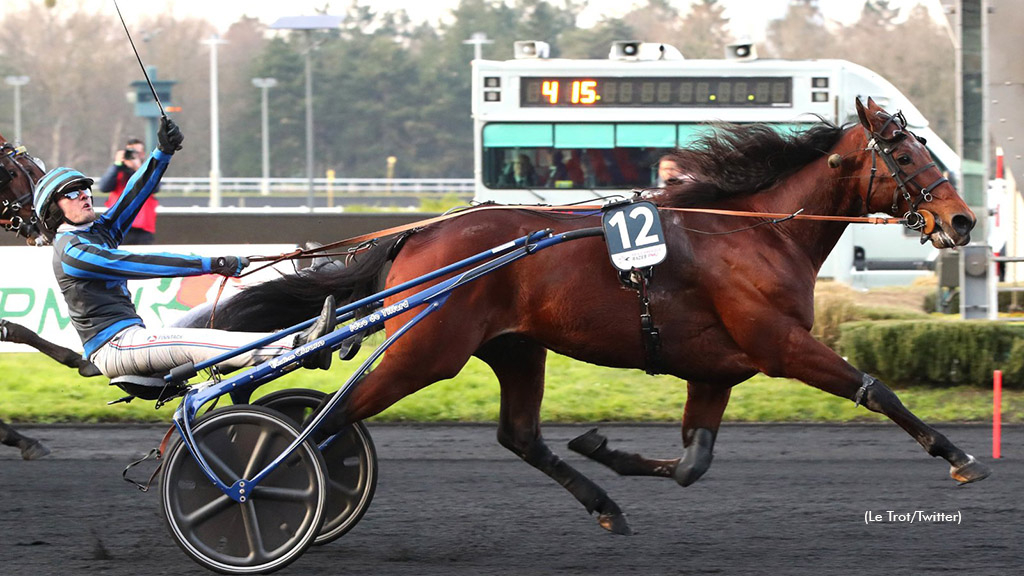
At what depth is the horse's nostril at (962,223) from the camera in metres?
4.68

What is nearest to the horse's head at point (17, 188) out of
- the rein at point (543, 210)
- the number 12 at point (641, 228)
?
the rein at point (543, 210)

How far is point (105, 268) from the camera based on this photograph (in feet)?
14.6

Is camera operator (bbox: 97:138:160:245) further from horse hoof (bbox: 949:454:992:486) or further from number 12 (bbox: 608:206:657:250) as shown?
horse hoof (bbox: 949:454:992:486)

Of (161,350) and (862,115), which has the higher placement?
(862,115)

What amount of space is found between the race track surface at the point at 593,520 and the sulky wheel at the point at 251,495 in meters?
0.20

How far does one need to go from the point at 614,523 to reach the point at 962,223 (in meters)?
1.71

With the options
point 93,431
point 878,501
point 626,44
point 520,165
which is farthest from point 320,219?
point 878,501

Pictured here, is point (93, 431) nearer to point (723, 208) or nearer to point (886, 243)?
point (723, 208)

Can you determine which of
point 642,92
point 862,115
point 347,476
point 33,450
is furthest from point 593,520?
point 642,92

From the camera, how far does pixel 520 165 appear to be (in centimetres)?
1408

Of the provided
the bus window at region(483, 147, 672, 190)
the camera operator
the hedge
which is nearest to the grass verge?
the hedge

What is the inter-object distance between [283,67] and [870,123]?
42.1 meters

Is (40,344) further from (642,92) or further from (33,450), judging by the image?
(642,92)

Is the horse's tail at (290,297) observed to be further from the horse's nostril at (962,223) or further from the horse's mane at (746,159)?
the horse's nostril at (962,223)
